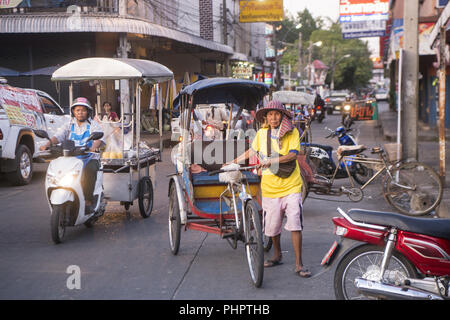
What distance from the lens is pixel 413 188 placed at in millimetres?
8898

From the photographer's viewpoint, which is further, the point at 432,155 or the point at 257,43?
the point at 257,43

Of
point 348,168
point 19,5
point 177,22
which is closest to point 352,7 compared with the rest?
point 177,22

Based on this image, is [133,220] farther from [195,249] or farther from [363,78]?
[363,78]

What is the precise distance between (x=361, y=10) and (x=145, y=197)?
18.6 meters

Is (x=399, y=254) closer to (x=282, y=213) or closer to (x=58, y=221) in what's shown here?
(x=282, y=213)

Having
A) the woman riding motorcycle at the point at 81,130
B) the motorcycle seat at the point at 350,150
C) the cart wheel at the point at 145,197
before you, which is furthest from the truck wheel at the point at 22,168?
A: the motorcycle seat at the point at 350,150

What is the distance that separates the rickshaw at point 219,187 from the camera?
5.52m

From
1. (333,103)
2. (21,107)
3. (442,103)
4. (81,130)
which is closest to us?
(81,130)

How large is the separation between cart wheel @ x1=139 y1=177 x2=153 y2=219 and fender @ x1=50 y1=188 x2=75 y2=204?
5.42 ft

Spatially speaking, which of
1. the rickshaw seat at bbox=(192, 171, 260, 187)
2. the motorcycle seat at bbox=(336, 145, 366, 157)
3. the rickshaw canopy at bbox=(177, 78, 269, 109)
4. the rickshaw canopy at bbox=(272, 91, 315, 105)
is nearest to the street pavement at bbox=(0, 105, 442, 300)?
the rickshaw seat at bbox=(192, 171, 260, 187)

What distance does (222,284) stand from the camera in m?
5.45

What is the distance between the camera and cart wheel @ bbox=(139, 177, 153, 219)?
858cm

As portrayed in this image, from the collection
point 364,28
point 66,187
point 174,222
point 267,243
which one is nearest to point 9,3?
point 364,28
